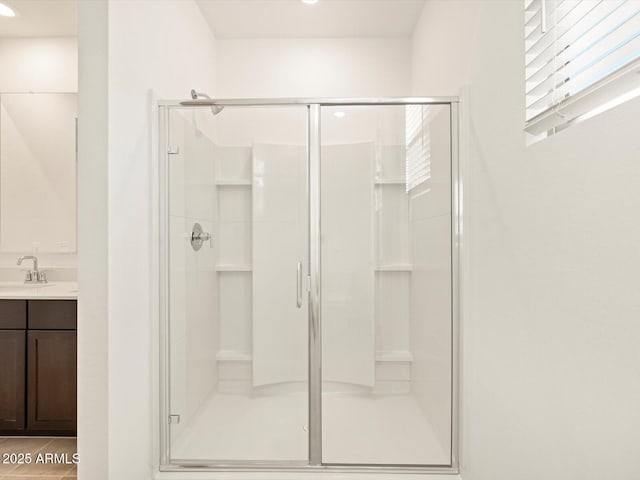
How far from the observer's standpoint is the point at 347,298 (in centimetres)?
212

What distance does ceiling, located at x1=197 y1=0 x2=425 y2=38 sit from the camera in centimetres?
293

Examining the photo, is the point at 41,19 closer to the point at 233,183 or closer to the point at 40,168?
the point at 40,168

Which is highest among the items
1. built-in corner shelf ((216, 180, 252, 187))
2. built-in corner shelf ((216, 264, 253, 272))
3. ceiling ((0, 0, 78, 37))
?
ceiling ((0, 0, 78, 37))

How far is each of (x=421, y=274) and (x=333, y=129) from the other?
80 cm

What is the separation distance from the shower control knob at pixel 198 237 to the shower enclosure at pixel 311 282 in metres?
0.01

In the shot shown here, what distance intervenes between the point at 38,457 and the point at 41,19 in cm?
250

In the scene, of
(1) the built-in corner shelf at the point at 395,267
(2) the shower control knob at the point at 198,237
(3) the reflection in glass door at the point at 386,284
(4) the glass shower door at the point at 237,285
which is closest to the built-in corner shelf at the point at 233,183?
(4) the glass shower door at the point at 237,285

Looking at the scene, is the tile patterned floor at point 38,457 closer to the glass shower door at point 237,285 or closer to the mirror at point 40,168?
the glass shower door at point 237,285

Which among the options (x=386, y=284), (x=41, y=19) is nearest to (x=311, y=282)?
(x=386, y=284)

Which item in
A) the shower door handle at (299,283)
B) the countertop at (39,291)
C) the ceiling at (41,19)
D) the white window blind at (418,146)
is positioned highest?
the ceiling at (41,19)

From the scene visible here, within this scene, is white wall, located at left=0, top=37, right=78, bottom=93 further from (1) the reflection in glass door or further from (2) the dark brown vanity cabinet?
(1) the reflection in glass door

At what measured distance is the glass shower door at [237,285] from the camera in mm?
2104

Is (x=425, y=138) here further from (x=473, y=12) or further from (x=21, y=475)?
(x=21, y=475)

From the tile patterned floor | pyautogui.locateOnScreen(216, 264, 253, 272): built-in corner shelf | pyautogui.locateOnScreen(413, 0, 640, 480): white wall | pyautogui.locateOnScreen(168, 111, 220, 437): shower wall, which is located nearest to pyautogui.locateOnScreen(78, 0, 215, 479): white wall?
pyautogui.locateOnScreen(168, 111, 220, 437): shower wall
